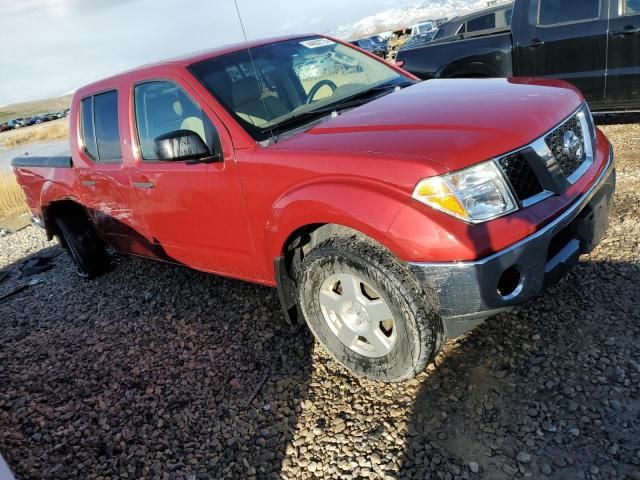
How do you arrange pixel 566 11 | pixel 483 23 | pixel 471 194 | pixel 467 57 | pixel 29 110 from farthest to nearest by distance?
pixel 29 110
pixel 483 23
pixel 467 57
pixel 566 11
pixel 471 194

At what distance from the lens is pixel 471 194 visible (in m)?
2.12

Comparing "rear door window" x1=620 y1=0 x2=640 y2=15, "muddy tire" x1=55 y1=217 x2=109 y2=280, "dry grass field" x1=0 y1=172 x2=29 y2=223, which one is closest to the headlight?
"muddy tire" x1=55 y1=217 x2=109 y2=280

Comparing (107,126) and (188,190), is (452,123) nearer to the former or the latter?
(188,190)

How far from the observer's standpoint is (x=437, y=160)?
2121mm

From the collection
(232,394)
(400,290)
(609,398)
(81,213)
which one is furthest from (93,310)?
(609,398)

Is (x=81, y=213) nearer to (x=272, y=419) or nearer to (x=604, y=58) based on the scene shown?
(x=272, y=419)

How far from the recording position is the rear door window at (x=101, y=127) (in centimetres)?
377

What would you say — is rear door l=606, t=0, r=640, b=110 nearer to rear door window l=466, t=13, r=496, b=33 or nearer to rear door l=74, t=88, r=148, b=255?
rear door window l=466, t=13, r=496, b=33

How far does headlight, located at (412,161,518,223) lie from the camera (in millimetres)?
2104

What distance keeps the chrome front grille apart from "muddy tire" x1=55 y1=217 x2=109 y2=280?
435cm

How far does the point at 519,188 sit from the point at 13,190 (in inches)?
560

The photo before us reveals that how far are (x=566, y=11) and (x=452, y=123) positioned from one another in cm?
464

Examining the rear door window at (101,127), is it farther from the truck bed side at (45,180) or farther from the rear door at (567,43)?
the rear door at (567,43)

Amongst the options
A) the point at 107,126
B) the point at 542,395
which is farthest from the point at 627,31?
the point at 107,126
